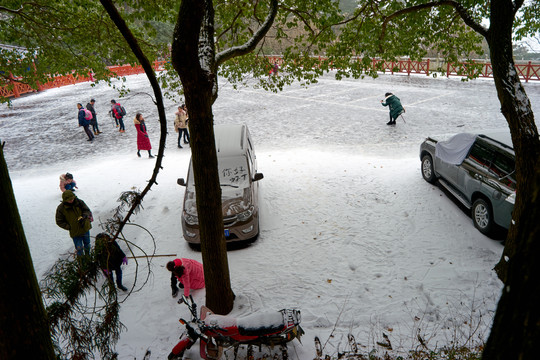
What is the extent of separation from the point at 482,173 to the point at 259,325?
570cm

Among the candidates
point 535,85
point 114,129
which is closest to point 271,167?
point 114,129

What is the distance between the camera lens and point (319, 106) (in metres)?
20.1

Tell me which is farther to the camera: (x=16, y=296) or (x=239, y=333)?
(x=239, y=333)

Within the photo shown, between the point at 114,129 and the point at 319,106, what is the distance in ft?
37.5

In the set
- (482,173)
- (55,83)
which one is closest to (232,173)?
(482,173)

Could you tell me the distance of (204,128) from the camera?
14.2 ft

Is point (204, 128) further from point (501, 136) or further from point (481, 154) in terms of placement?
point (501, 136)

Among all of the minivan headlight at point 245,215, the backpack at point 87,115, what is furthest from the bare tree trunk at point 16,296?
the backpack at point 87,115

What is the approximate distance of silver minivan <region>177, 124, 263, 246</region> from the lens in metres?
7.09

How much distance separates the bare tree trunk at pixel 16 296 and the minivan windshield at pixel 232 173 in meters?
5.64

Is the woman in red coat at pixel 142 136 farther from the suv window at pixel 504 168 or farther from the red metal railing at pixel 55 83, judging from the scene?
the red metal railing at pixel 55 83

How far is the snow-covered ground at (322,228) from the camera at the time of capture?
17.5ft

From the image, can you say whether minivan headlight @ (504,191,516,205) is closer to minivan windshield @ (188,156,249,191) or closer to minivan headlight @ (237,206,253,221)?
minivan headlight @ (237,206,253,221)

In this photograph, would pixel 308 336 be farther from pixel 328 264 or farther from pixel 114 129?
pixel 114 129
